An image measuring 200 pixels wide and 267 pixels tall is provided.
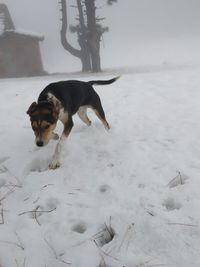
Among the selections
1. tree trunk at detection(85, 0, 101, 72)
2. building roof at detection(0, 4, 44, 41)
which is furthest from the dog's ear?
building roof at detection(0, 4, 44, 41)

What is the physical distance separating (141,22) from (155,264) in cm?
9478

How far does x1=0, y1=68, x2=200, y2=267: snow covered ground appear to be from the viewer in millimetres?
3141

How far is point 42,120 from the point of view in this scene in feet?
14.7

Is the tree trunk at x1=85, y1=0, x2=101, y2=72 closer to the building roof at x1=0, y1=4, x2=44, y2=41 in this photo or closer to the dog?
the building roof at x1=0, y1=4, x2=44, y2=41

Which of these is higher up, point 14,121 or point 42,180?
point 42,180

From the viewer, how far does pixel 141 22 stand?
91.5m

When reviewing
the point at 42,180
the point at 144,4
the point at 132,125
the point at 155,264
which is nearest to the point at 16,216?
the point at 42,180

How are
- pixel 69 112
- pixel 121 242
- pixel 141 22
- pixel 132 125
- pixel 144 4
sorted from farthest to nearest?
pixel 144 4, pixel 141 22, pixel 132 125, pixel 69 112, pixel 121 242

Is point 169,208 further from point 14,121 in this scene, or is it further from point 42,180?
point 14,121

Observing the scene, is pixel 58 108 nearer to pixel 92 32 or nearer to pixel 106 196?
pixel 106 196

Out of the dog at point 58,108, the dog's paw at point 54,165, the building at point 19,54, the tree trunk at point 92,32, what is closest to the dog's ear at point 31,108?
the dog at point 58,108

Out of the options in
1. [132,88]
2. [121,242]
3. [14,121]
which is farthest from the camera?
[132,88]

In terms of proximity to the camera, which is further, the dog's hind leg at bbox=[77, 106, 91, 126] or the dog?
the dog's hind leg at bbox=[77, 106, 91, 126]

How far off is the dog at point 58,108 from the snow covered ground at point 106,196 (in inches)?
13.1
